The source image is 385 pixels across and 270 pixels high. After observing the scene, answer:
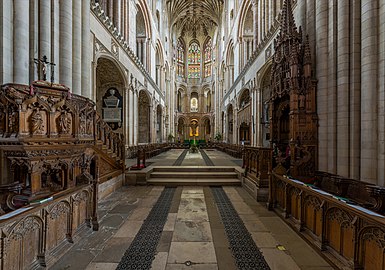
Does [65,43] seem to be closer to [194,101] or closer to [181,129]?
[181,129]

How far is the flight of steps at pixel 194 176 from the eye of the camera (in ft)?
22.6

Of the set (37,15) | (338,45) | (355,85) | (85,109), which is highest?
(37,15)

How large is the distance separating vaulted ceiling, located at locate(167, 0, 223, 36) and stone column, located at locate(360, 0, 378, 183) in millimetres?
28368

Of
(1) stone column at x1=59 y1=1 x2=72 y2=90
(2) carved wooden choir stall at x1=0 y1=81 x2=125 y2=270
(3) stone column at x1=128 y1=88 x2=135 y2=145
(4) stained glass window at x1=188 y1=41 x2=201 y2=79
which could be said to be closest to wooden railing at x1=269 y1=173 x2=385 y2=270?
(2) carved wooden choir stall at x1=0 y1=81 x2=125 y2=270

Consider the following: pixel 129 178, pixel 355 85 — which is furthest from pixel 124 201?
pixel 355 85

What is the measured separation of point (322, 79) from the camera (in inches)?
209

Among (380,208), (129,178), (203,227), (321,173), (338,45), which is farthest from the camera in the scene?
(129,178)

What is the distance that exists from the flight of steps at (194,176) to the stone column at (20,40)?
189 inches

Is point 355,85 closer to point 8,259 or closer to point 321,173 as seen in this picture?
point 321,173

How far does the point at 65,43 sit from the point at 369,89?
28.0 ft

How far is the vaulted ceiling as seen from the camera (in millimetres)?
29241

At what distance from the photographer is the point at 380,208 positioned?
3307mm

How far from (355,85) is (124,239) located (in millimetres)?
6038

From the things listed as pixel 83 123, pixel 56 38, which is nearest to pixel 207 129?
pixel 56 38
